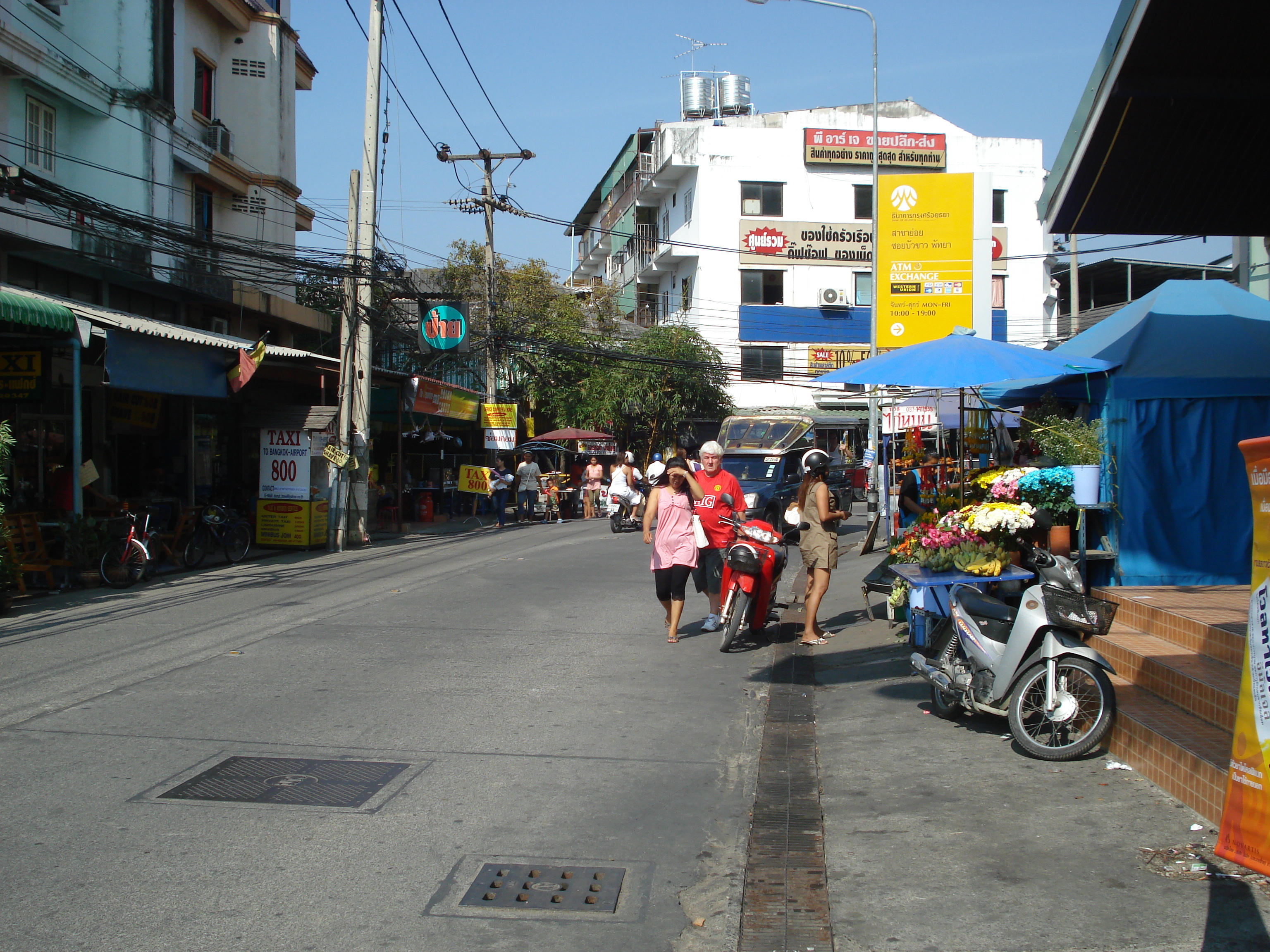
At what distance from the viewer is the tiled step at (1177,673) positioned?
18.0ft

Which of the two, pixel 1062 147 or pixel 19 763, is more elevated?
pixel 1062 147

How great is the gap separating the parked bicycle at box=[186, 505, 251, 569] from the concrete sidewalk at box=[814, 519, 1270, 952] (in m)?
12.1

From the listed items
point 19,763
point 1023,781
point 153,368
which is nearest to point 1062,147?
point 1023,781

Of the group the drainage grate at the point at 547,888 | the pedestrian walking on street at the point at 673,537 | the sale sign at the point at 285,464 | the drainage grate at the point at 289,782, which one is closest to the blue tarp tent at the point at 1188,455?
the pedestrian walking on street at the point at 673,537

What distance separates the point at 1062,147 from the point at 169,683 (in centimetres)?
734

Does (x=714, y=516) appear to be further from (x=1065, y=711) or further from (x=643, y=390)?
(x=643, y=390)

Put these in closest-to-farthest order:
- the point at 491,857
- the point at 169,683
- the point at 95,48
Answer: the point at 491,857
the point at 169,683
the point at 95,48

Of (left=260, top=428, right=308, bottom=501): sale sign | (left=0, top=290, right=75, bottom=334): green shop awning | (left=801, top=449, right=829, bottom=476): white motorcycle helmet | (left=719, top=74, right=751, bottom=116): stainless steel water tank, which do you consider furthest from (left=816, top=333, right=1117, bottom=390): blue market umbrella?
(left=719, top=74, right=751, bottom=116): stainless steel water tank

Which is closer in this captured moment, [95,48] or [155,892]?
[155,892]

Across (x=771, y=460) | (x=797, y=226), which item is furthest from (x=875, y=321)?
(x=797, y=226)

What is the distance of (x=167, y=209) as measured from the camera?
21.6m

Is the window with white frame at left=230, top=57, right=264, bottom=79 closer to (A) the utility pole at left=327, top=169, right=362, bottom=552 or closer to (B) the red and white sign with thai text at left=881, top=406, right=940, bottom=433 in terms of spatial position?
(A) the utility pole at left=327, top=169, right=362, bottom=552

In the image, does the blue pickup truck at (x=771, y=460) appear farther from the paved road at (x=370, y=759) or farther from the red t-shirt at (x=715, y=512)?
the paved road at (x=370, y=759)

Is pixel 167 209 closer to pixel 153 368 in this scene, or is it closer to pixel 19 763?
pixel 153 368
